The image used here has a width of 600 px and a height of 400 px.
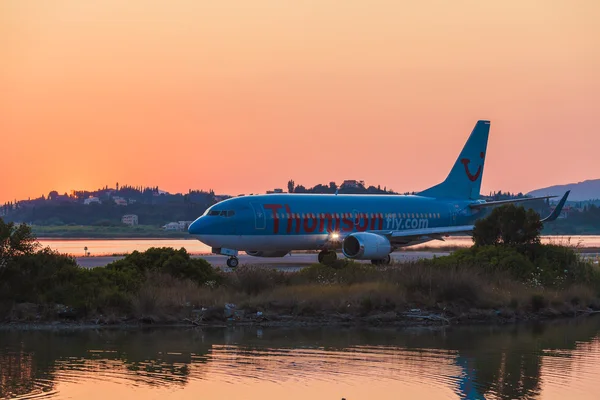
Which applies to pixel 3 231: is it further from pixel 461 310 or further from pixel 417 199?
pixel 417 199

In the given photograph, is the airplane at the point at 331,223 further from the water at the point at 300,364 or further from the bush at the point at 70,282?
the water at the point at 300,364

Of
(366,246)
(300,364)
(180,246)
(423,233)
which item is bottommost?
(300,364)

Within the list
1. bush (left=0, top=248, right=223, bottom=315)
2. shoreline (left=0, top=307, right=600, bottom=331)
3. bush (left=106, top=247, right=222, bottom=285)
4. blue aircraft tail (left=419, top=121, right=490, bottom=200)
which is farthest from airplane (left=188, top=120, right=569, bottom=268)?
bush (left=0, top=248, right=223, bottom=315)

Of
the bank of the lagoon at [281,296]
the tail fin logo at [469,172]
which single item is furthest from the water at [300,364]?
the tail fin logo at [469,172]

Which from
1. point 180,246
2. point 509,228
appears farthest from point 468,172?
point 180,246

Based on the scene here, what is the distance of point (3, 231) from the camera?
35.4m

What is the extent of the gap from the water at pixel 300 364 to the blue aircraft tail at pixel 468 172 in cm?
3496

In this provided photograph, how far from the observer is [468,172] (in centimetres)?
6919

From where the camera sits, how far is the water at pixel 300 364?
2152 cm

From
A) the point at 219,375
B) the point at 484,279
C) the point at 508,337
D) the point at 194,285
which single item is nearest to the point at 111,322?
the point at 194,285

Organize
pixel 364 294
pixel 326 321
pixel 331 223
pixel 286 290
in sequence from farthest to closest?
pixel 331 223
pixel 286 290
pixel 364 294
pixel 326 321

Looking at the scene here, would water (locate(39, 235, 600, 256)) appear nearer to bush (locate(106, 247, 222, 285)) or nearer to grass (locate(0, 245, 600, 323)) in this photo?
grass (locate(0, 245, 600, 323))

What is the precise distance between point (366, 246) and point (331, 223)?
13.3ft

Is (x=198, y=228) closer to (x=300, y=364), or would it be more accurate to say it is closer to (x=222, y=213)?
(x=222, y=213)
